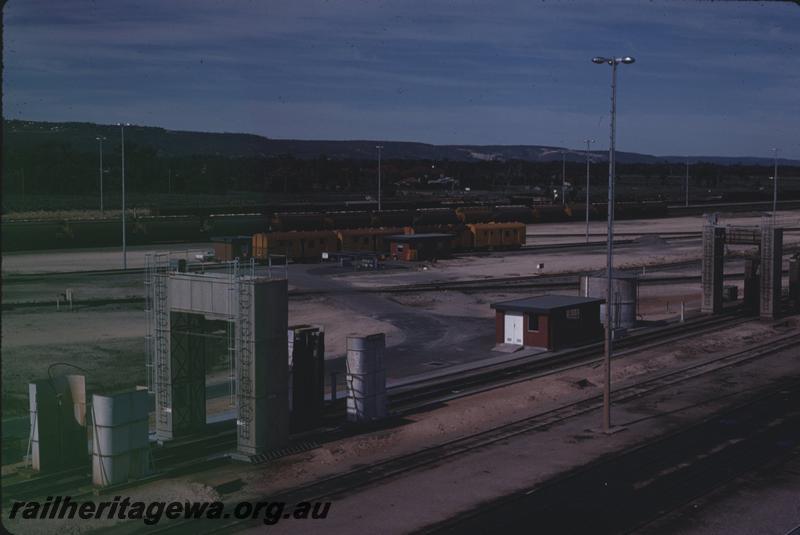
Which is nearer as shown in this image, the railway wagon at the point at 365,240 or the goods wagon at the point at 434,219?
the railway wagon at the point at 365,240

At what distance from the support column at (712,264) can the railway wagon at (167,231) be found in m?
47.4

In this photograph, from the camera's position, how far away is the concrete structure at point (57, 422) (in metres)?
20.6

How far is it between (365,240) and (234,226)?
47.4ft

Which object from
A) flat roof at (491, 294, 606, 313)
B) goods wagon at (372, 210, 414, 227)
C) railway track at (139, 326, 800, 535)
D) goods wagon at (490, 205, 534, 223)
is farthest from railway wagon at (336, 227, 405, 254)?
railway track at (139, 326, 800, 535)

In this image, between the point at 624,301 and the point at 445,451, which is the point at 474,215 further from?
the point at 445,451

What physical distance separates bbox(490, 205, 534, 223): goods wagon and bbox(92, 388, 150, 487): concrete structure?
244 feet

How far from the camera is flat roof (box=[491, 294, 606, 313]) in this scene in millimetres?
38103

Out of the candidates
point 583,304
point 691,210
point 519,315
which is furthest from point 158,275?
point 691,210

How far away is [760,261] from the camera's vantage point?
4841 cm

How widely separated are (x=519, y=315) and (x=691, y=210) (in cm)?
9782

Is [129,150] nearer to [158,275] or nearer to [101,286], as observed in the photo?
[101,286]

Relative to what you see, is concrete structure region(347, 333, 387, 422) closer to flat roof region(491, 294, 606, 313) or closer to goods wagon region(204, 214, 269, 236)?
flat roof region(491, 294, 606, 313)

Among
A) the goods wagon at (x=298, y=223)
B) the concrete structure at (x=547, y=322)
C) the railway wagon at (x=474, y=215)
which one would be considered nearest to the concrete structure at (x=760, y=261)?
the concrete structure at (x=547, y=322)

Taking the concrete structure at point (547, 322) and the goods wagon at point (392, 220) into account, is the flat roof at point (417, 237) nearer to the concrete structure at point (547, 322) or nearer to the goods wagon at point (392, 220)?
the goods wagon at point (392, 220)
